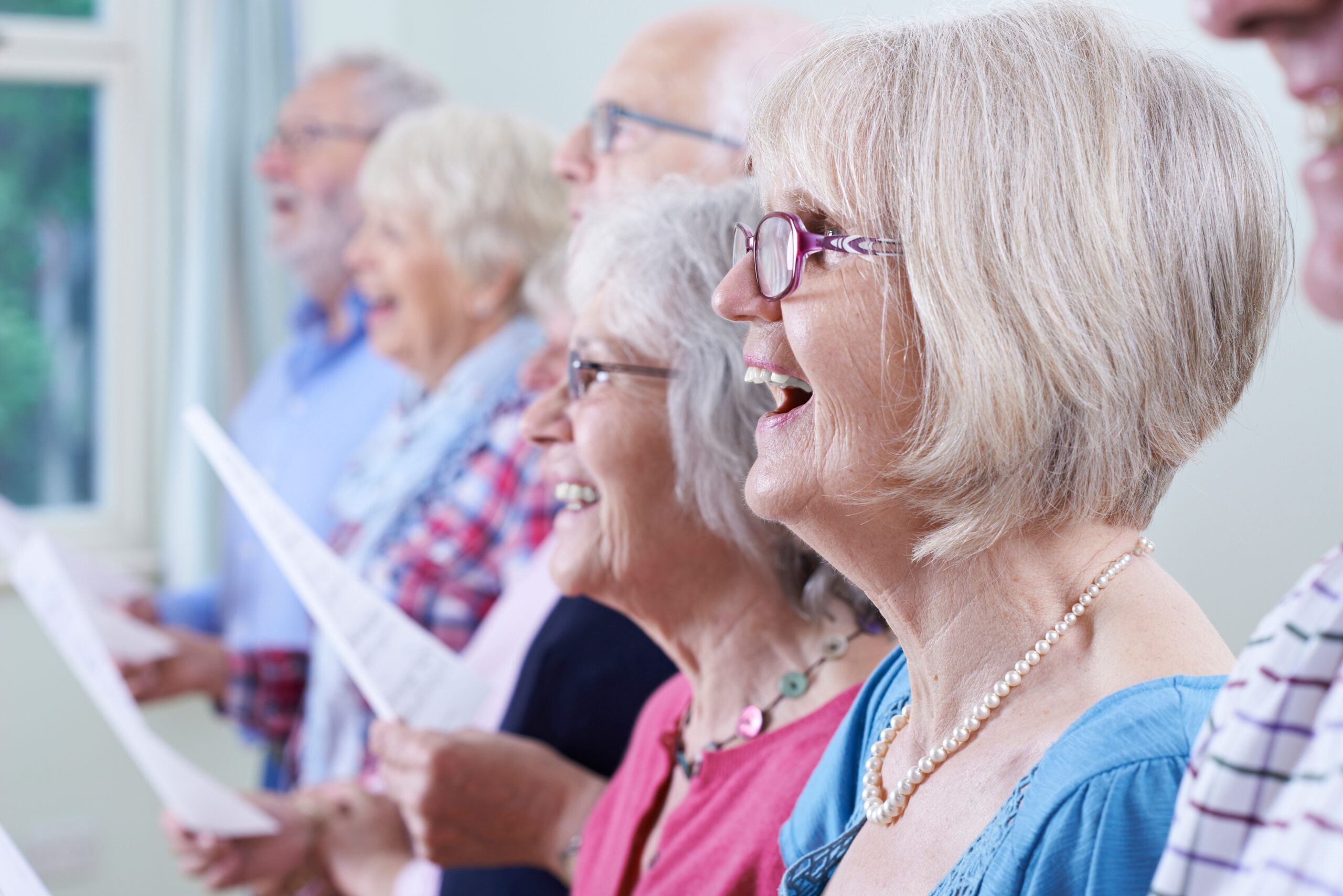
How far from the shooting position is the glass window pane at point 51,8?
3.21 m

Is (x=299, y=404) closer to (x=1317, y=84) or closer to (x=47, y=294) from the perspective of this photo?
(x=47, y=294)

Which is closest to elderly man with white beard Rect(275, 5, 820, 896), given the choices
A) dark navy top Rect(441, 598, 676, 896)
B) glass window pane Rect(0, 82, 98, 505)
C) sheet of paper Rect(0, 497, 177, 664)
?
dark navy top Rect(441, 598, 676, 896)

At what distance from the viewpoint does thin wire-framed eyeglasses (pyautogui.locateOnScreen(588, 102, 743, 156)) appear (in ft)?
4.62

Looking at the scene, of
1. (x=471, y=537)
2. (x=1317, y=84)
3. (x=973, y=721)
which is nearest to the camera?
(x=1317, y=84)

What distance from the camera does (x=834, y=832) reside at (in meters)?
0.81

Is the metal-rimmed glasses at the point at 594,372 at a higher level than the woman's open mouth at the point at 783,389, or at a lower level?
lower

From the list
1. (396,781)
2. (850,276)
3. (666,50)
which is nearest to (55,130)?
(666,50)

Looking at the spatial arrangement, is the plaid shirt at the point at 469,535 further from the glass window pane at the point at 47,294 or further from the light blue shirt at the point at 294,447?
the glass window pane at the point at 47,294

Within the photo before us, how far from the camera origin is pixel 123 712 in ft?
4.30

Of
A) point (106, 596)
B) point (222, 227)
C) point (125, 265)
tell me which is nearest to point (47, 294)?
point (125, 265)

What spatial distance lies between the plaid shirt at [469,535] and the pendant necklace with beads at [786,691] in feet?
2.29

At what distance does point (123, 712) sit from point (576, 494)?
594 mm

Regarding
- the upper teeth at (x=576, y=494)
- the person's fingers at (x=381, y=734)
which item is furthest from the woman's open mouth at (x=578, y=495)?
the person's fingers at (x=381, y=734)

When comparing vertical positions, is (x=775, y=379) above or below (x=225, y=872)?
above
